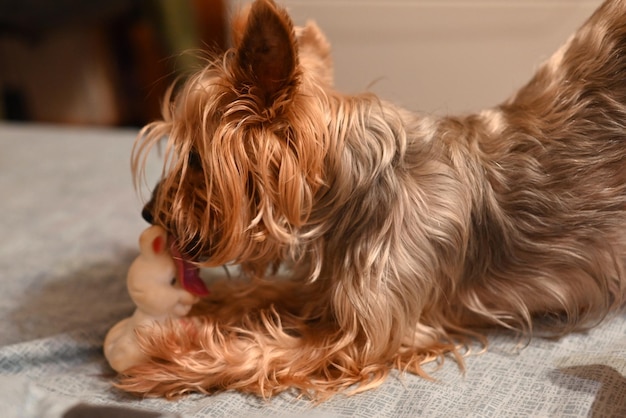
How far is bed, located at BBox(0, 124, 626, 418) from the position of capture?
992 mm

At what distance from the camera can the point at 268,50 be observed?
968mm

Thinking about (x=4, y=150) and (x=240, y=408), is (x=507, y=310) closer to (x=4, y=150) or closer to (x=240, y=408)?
(x=240, y=408)

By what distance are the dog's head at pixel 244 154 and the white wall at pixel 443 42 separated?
1296mm

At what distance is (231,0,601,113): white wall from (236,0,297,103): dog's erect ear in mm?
1367

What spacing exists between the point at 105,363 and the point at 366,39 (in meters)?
1.83

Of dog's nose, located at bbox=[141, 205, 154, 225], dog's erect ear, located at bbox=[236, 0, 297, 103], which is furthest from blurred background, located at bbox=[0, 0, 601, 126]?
dog's erect ear, located at bbox=[236, 0, 297, 103]

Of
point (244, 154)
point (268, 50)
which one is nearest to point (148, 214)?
point (244, 154)

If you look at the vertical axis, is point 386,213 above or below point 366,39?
below

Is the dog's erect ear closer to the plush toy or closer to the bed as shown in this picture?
the plush toy

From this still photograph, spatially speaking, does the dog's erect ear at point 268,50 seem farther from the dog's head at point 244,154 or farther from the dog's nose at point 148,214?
the dog's nose at point 148,214

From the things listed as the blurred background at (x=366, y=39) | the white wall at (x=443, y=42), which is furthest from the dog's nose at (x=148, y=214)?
the white wall at (x=443, y=42)

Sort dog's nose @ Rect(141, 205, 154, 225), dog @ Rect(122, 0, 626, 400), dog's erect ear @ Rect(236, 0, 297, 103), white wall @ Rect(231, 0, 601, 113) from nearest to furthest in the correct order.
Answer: dog's erect ear @ Rect(236, 0, 297, 103), dog @ Rect(122, 0, 626, 400), dog's nose @ Rect(141, 205, 154, 225), white wall @ Rect(231, 0, 601, 113)

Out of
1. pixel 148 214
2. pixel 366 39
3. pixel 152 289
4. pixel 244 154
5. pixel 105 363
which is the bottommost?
pixel 105 363

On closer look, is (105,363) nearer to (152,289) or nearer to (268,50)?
(152,289)
